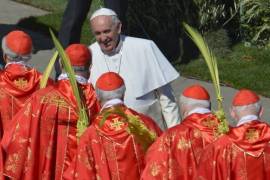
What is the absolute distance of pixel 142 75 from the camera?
886cm

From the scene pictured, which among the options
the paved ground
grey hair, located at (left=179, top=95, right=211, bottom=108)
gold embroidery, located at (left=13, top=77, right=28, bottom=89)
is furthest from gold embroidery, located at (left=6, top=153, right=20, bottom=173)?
the paved ground

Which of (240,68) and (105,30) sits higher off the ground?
(105,30)

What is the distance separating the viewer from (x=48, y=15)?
15.8 meters

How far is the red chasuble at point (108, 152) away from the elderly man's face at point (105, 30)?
949 millimetres

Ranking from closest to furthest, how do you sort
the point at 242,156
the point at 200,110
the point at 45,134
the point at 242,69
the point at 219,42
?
the point at 242,156 < the point at 200,110 < the point at 45,134 < the point at 242,69 < the point at 219,42

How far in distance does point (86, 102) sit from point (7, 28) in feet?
23.6

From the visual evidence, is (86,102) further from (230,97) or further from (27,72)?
(230,97)

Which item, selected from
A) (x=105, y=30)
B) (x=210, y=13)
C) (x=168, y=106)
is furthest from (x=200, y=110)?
(x=210, y=13)

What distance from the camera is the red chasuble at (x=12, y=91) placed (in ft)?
28.4

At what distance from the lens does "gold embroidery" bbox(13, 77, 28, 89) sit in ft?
28.5

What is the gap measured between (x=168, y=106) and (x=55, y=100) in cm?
99

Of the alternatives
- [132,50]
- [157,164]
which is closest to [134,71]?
[132,50]

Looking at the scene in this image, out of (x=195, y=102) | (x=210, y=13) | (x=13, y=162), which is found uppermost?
(x=195, y=102)

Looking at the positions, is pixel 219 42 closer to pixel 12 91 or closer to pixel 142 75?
pixel 142 75
